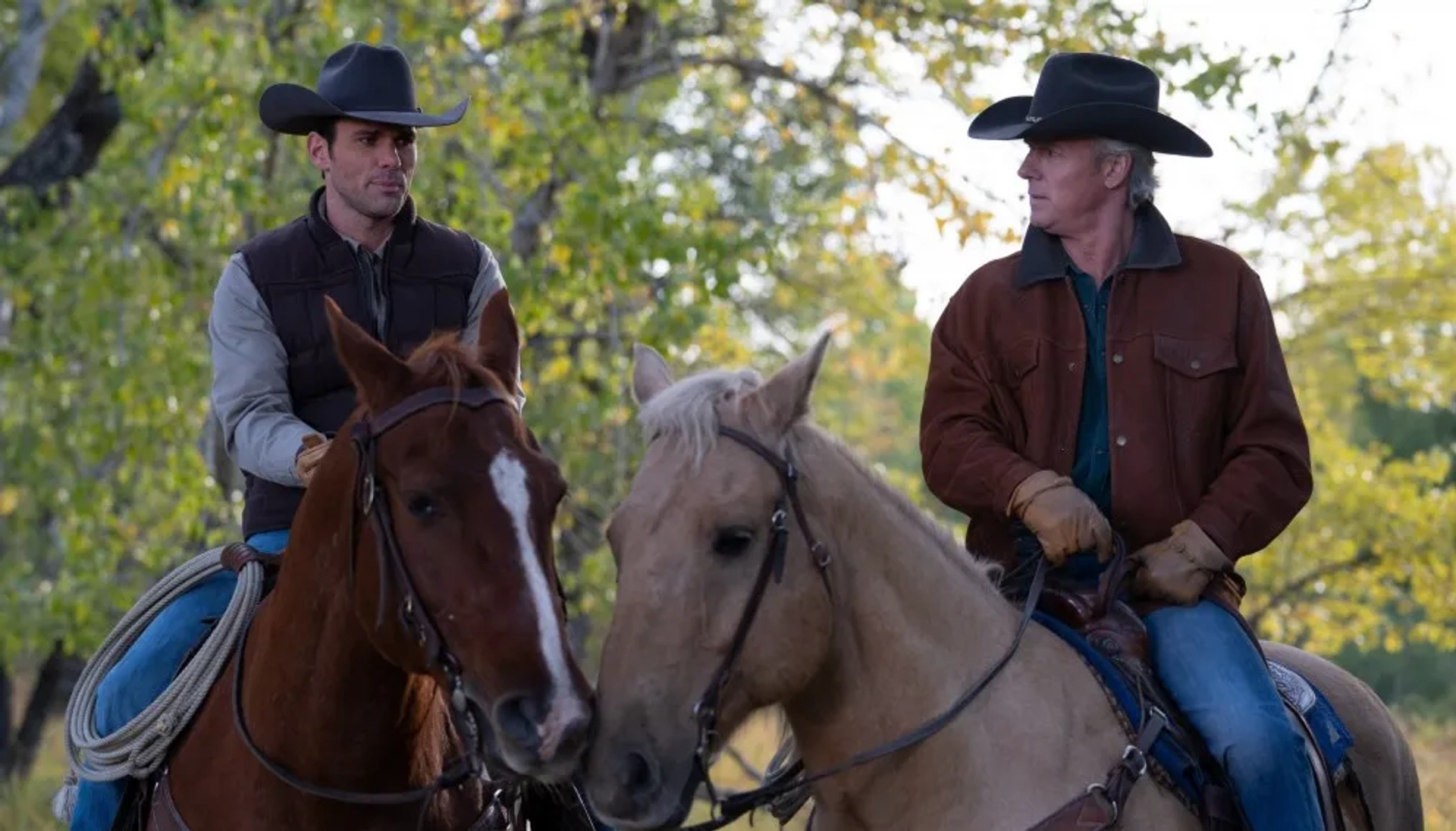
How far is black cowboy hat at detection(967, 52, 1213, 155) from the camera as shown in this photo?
5.23 meters

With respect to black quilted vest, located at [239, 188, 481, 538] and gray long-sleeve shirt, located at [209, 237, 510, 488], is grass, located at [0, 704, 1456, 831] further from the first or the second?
gray long-sleeve shirt, located at [209, 237, 510, 488]

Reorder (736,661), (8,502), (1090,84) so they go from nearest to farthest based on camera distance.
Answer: (736,661) < (1090,84) < (8,502)

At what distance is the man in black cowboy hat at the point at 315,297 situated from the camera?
5.27 m

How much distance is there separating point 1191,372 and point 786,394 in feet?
4.53

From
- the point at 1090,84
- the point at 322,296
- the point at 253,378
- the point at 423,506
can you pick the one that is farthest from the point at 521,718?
the point at 1090,84

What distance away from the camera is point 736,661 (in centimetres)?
416

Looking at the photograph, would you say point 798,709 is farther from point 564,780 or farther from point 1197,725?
point 1197,725

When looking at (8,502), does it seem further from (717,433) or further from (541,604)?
(717,433)

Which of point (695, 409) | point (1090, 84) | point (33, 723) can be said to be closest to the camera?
point (695, 409)

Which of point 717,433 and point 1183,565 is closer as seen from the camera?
point 717,433

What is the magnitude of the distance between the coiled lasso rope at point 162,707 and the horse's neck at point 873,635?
161 cm

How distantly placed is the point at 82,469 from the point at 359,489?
37.8 feet

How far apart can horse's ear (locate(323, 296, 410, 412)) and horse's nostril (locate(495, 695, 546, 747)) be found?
2.82 feet

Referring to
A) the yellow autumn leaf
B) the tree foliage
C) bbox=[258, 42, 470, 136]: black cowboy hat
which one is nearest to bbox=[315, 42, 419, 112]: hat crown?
bbox=[258, 42, 470, 136]: black cowboy hat
